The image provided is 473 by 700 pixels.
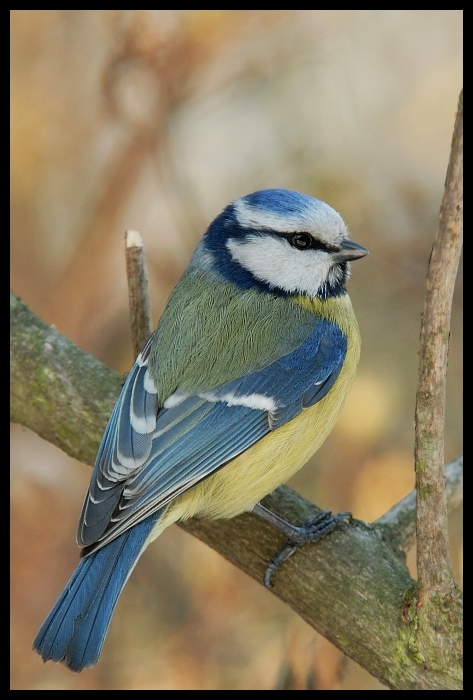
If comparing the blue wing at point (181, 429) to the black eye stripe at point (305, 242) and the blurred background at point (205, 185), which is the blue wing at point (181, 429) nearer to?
the black eye stripe at point (305, 242)

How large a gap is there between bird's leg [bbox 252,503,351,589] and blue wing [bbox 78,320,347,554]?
0.80 feet

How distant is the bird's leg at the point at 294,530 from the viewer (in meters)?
1.67

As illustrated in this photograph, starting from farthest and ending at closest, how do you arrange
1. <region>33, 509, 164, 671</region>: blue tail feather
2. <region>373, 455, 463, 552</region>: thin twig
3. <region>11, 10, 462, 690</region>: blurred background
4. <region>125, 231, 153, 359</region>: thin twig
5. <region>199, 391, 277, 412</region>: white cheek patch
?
<region>11, 10, 462, 690</region>: blurred background → <region>125, 231, 153, 359</region>: thin twig → <region>373, 455, 463, 552</region>: thin twig → <region>199, 391, 277, 412</region>: white cheek patch → <region>33, 509, 164, 671</region>: blue tail feather

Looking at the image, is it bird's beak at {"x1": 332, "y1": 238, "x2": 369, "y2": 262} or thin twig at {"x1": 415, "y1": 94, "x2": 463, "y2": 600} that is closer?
thin twig at {"x1": 415, "y1": 94, "x2": 463, "y2": 600}

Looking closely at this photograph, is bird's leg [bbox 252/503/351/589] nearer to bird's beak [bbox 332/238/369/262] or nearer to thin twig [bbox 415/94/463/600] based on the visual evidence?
thin twig [bbox 415/94/463/600]

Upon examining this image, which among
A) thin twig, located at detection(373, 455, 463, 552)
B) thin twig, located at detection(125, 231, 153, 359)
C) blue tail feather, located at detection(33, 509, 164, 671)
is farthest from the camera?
thin twig, located at detection(125, 231, 153, 359)

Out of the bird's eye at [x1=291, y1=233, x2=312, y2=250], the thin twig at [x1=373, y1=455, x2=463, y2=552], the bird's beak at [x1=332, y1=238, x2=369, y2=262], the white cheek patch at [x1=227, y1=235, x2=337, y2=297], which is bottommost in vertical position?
the thin twig at [x1=373, y1=455, x2=463, y2=552]

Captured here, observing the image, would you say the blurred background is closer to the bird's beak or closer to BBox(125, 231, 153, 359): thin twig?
BBox(125, 231, 153, 359): thin twig

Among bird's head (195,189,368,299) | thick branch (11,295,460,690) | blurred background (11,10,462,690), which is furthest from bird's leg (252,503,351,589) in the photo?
blurred background (11,10,462,690)

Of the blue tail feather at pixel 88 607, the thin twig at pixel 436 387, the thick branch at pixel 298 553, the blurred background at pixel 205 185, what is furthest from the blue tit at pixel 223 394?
the blurred background at pixel 205 185

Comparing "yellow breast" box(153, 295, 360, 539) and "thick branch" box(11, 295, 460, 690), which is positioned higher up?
"yellow breast" box(153, 295, 360, 539)

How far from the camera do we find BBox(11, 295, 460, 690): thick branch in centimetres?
149

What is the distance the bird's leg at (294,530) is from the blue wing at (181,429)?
0.80 ft
